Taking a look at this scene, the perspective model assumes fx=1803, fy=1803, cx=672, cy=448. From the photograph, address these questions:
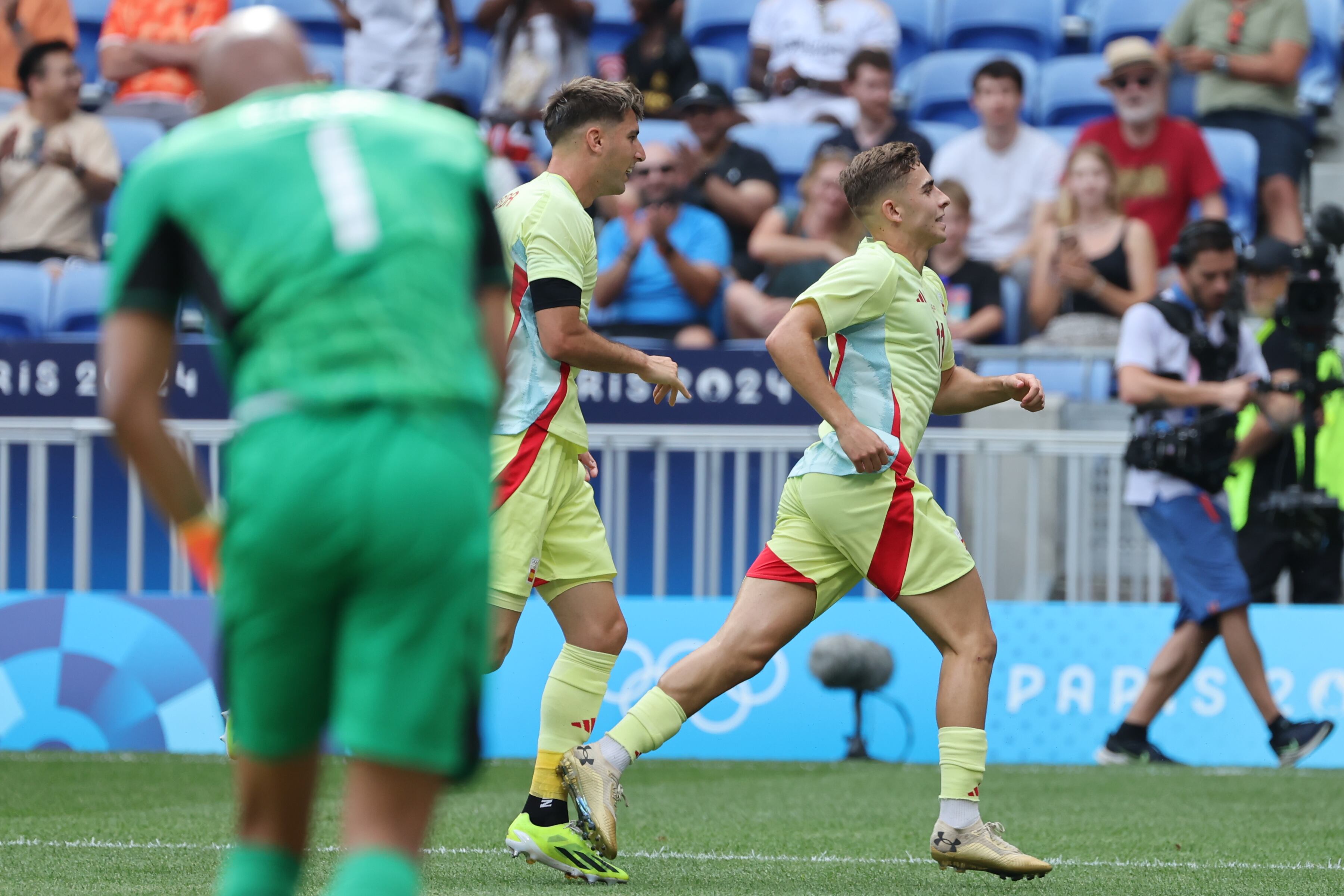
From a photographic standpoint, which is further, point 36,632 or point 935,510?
point 36,632

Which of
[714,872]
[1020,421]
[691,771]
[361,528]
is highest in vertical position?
[361,528]

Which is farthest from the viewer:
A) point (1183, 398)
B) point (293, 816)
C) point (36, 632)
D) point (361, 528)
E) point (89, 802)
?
point (36, 632)

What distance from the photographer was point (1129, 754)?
337 inches

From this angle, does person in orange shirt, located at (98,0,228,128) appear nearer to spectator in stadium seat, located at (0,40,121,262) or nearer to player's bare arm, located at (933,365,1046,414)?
spectator in stadium seat, located at (0,40,121,262)

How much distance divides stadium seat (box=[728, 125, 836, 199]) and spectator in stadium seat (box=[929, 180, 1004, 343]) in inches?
74.5

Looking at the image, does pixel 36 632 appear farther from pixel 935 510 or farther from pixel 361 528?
pixel 361 528

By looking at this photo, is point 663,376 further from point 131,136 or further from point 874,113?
point 131,136

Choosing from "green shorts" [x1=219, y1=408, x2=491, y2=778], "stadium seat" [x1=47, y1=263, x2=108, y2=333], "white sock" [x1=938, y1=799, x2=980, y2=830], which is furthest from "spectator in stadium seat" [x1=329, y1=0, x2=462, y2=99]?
"green shorts" [x1=219, y1=408, x2=491, y2=778]

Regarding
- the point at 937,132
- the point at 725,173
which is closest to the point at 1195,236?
A: the point at 725,173

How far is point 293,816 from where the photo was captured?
8.63ft

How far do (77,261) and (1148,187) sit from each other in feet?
22.5

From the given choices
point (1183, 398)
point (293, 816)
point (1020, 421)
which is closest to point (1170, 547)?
point (1183, 398)

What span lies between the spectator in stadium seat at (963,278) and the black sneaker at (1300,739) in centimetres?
352

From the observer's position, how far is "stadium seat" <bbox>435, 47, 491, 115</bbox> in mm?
14070
